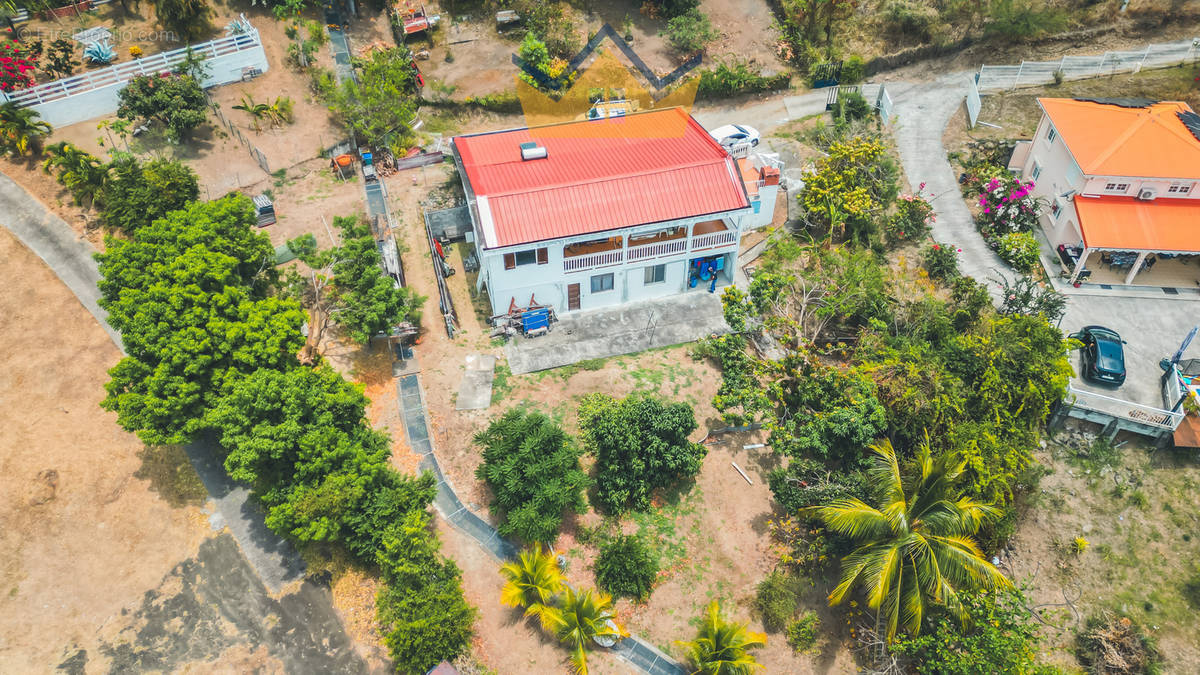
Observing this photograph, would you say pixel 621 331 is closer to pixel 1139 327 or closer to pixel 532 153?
pixel 532 153

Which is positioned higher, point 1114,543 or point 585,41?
point 585,41

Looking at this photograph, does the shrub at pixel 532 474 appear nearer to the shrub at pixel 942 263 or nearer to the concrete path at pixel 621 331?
the concrete path at pixel 621 331

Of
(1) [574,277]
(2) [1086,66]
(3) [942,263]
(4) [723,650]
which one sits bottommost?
(4) [723,650]

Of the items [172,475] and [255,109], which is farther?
[255,109]

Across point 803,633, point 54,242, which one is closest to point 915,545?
point 803,633

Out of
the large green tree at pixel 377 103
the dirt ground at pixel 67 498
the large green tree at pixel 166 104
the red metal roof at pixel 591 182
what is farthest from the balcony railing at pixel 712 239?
the large green tree at pixel 166 104

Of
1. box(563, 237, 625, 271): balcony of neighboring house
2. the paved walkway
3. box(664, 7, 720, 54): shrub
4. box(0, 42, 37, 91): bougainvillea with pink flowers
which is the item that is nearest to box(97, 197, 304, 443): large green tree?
the paved walkway
